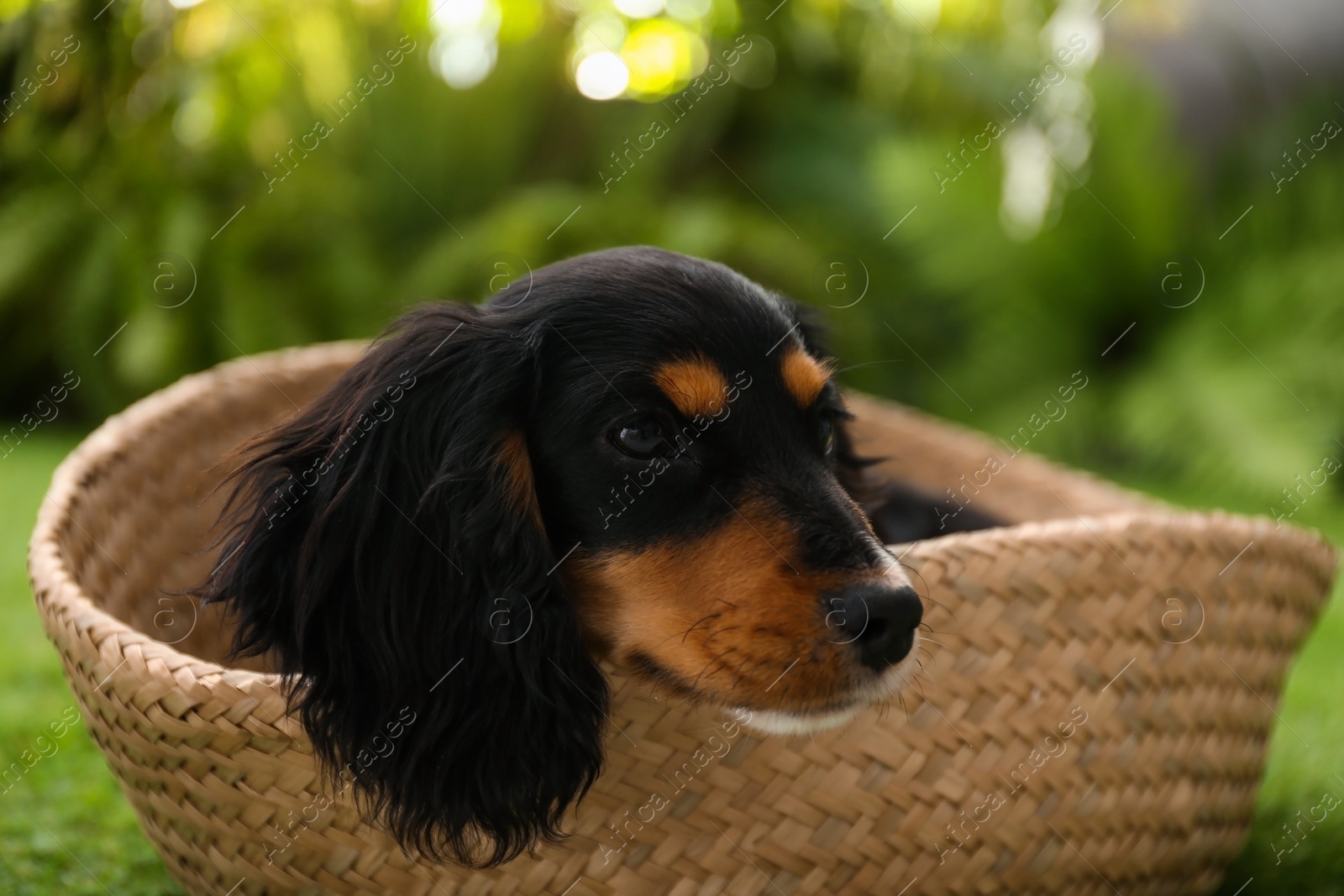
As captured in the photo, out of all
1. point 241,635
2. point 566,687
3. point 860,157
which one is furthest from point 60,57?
point 566,687

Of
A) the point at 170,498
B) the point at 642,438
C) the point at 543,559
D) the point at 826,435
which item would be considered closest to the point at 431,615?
the point at 543,559

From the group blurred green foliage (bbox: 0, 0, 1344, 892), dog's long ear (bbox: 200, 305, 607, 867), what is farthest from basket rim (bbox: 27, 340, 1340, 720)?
blurred green foliage (bbox: 0, 0, 1344, 892)

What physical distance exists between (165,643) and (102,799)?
567 mm

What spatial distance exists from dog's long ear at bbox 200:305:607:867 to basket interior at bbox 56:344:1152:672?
0.24m

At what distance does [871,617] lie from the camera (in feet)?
5.85

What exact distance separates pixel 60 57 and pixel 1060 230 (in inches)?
227

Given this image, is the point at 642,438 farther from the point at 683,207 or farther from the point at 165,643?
the point at 683,207

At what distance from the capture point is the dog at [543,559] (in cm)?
184

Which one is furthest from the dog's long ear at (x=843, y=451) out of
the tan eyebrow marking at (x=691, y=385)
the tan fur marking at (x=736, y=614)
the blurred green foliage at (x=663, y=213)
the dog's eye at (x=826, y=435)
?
the blurred green foliage at (x=663, y=213)

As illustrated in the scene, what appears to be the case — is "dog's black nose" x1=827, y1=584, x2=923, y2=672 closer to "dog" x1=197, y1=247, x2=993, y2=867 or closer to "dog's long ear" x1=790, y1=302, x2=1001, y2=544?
"dog" x1=197, y1=247, x2=993, y2=867

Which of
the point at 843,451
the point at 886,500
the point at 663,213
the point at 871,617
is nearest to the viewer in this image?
the point at 871,617

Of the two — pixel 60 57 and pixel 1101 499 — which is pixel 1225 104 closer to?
pixel 1101 499

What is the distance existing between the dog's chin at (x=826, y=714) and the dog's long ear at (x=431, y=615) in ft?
0.83

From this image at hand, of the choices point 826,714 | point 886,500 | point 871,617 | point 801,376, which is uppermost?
point 801,376
